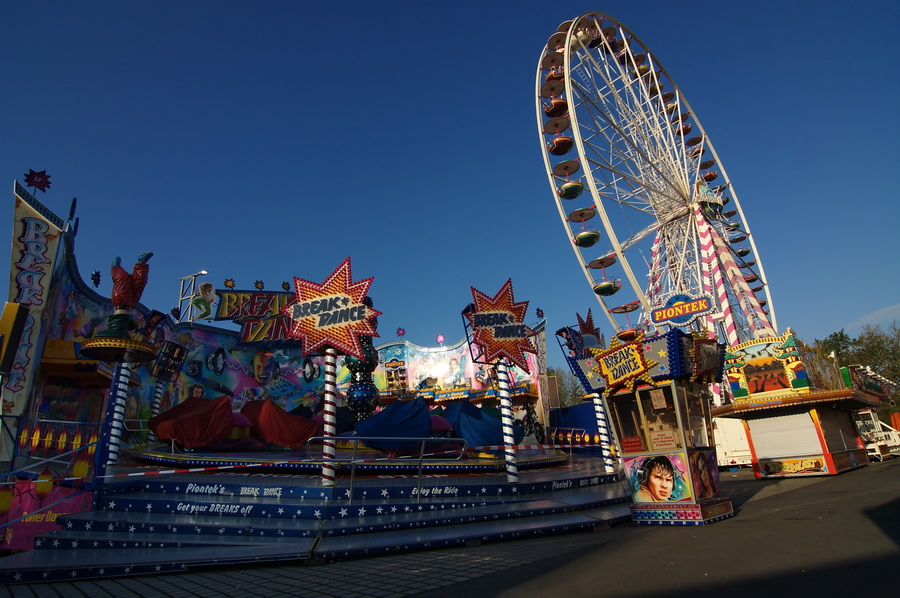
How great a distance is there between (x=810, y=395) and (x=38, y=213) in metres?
25.0

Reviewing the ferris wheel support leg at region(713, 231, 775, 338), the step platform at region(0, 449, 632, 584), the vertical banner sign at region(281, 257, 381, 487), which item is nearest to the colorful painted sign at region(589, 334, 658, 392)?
the step platform at region(0, 449, 632, 584)

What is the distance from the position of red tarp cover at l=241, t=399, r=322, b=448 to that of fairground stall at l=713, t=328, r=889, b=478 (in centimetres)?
1535

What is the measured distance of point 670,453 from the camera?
30.0ft

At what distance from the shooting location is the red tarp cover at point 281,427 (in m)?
15.1

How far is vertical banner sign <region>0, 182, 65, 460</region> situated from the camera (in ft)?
42.7

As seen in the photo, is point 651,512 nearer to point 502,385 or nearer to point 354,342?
point 502,385

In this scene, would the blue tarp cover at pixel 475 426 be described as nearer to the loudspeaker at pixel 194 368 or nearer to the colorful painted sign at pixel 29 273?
the colorful painted sign at pixel 29 273

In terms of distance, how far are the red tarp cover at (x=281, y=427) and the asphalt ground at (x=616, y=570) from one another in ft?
30.9

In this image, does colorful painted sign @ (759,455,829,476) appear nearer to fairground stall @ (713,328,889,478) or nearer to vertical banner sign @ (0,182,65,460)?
fairground stall @ (713,328,889,478)

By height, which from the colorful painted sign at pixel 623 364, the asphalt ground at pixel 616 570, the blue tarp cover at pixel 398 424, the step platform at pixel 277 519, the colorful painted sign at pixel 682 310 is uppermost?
the colorful painted sign at pixel 682 310

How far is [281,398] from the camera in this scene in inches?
1140

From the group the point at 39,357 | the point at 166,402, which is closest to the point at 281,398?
the point at 166,402

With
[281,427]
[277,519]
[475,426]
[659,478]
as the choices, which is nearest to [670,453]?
[659,478]

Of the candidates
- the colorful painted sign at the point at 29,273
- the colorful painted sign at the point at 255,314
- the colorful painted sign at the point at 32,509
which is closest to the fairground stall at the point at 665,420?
the colorful painted sign at the point at 32,509
